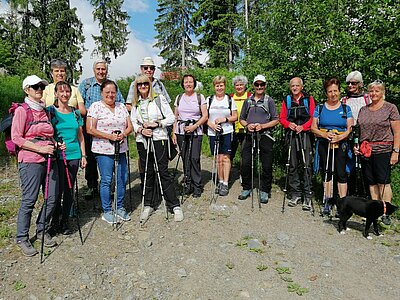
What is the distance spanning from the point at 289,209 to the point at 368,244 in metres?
1.60

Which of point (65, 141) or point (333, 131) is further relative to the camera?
point (333, 131)

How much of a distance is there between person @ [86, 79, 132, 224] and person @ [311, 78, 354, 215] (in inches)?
132

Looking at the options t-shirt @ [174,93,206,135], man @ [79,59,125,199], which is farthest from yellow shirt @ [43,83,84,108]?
t-shirt @ [174,93,206,135]

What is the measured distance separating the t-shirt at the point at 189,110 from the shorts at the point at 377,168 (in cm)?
311

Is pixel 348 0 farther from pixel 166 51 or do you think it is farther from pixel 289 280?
pixel 166 51

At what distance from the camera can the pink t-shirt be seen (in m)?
5.55

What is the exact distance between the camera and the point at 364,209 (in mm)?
5316

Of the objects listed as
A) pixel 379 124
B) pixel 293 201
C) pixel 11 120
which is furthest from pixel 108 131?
pixel 379 124

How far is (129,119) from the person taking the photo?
5.84 meters

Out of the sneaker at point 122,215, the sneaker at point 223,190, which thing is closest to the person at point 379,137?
the sneaker at point 223,190

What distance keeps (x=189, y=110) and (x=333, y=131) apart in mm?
2692

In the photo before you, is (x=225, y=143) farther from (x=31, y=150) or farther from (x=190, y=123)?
(x=31, y=150)

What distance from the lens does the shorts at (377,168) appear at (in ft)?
18.9

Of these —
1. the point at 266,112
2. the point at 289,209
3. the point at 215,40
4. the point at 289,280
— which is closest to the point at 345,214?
the point at 289,209
